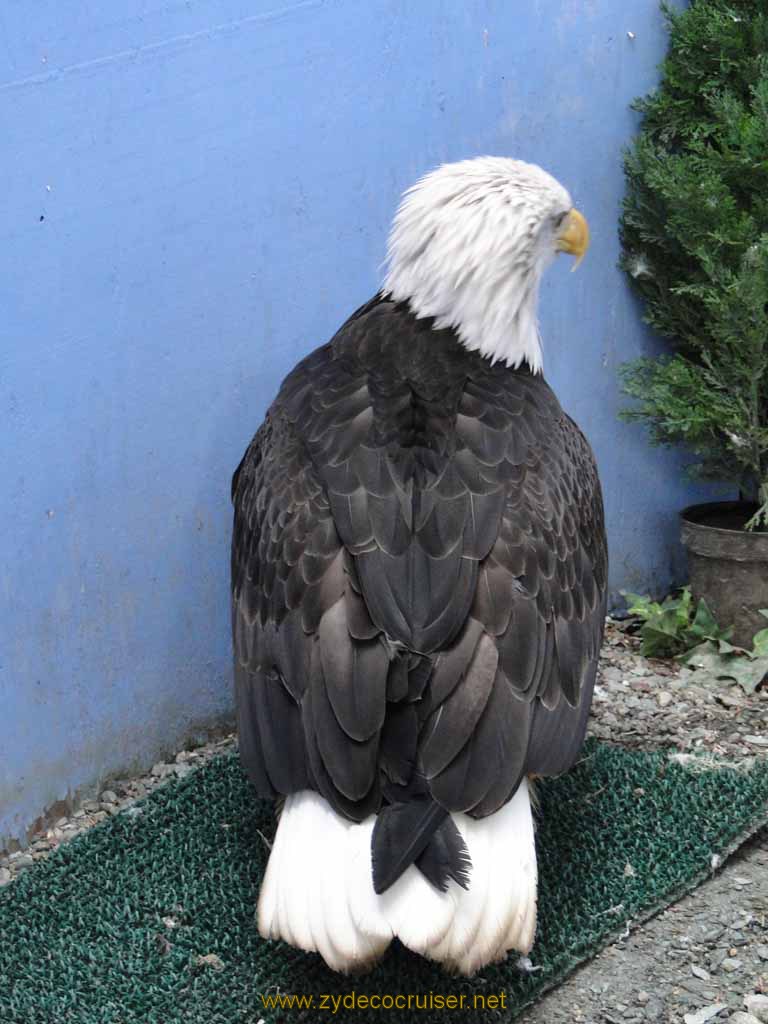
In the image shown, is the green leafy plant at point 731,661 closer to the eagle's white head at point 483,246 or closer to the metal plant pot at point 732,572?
the metal plant pot at point 732,572

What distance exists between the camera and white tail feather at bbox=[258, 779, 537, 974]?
2.41 meters

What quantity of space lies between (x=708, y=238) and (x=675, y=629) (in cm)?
140

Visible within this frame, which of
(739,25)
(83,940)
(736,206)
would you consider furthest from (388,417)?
(739,25)

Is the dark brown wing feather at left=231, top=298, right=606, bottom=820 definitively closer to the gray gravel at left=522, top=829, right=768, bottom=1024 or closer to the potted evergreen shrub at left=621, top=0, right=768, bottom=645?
the gray gravel at left=522, top=829, right=768, bottom=1024

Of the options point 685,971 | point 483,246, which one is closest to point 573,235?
→ point 483,246

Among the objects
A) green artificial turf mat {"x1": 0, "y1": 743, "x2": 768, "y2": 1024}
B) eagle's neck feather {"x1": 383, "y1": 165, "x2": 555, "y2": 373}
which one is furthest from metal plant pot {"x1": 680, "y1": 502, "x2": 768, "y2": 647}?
eagle's neck feather {"x1": 383, "y1": 165, "x2": 555, "y2": 373}

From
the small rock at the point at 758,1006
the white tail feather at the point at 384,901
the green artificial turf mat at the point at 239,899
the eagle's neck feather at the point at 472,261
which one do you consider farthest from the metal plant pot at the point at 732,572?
the white tail feather at the point at 384,901

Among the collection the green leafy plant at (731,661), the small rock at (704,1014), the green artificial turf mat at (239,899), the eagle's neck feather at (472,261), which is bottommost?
the small rock at (704,1014)

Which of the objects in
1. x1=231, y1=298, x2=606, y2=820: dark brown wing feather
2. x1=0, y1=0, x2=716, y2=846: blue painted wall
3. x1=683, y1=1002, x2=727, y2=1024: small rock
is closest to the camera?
x1=231, y1=298, x2=606, y2=820: dark brown wing feather

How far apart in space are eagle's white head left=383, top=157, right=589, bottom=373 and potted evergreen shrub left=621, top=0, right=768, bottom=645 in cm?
124

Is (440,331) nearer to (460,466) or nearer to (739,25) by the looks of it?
(460,466)

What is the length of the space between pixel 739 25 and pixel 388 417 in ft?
7.89

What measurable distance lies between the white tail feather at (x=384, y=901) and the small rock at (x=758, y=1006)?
2.18 feet

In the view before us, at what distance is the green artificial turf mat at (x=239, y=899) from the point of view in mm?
2820
